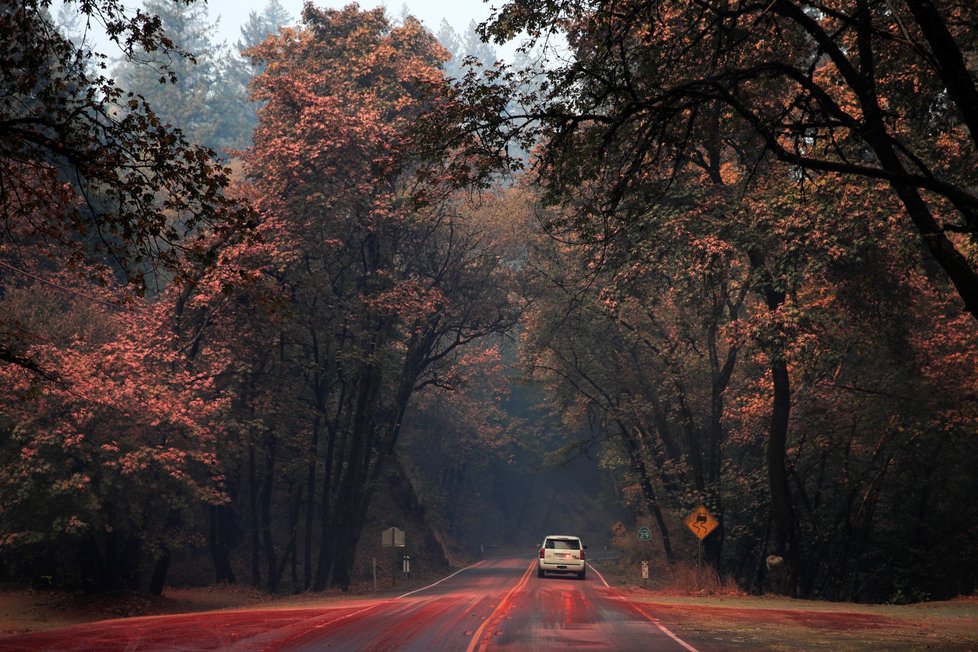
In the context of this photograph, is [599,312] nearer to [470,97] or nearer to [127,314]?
[127,314]

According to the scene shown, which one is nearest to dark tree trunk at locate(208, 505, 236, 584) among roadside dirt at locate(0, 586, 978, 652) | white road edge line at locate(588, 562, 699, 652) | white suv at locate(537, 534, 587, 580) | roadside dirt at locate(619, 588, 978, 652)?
roadside dirt at locate(0, 586, 978, 652)

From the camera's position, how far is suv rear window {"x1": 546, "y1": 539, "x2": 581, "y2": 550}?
1553 inches

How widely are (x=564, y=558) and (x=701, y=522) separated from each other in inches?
407

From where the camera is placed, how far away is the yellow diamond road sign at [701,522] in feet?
97.0

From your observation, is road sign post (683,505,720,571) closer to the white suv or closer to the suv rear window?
the white suv

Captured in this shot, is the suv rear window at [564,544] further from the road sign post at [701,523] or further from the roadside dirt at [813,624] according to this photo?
the roadside dirt at [813,624]

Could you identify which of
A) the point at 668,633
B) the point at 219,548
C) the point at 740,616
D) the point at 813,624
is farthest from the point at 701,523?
the point at 219,548

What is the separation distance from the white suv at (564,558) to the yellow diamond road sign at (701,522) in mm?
9722

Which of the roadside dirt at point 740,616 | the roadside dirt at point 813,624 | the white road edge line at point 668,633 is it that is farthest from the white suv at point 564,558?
the white road edge line at point 668,633

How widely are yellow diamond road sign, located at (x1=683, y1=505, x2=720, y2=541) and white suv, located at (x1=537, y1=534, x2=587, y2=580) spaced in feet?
31.9

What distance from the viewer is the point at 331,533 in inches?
1543

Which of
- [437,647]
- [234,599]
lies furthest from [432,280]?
[437,647]

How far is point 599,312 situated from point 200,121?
280 feet

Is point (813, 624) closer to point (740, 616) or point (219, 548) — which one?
point (740, 616)
